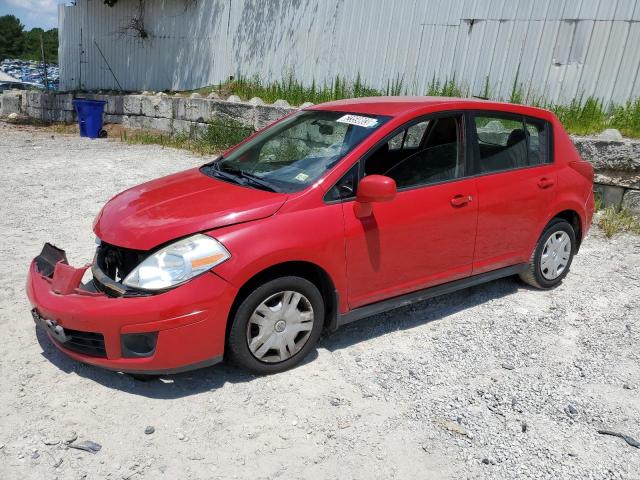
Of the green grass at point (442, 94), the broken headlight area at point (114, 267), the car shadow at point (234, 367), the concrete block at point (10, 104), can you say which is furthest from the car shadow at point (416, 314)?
the concrete block at point (10, 104)

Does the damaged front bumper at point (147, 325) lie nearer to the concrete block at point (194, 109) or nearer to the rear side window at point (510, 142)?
the rear side window at point (510, 142)

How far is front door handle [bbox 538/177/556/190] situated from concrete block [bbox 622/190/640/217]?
278 centimetres

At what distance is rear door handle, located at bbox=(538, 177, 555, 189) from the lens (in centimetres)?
461

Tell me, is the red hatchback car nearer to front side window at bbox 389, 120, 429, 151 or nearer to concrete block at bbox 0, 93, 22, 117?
front side window at bbox 389, 120, 429, 151

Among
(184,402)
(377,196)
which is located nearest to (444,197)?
(377,196)

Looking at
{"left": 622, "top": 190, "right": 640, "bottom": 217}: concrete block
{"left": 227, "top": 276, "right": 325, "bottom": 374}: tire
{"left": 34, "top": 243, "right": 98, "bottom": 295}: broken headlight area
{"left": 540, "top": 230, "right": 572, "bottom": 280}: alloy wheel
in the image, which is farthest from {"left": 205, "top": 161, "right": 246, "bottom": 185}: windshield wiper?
{"left": 622, "top": 190, "right": 640, "bottom": 217}: concrete block

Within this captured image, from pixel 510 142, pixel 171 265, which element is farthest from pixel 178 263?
pixel 510 142

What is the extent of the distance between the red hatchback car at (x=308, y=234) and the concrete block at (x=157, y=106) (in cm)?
852

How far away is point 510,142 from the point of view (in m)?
4.58

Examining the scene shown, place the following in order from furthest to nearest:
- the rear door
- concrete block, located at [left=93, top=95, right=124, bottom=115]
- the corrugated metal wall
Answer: concrete block, located at [left=93, top=95, right=124, bottom=115]
the corrugated metal wall
the rear door

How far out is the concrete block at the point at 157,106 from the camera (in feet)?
40.8

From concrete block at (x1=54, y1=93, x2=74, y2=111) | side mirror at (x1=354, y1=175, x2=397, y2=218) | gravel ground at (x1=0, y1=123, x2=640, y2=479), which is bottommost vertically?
gravel ground at (x1=0, y1=123, x2=640, y2=479)

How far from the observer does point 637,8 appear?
7.12 m

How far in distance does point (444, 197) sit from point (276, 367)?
1.65 m
